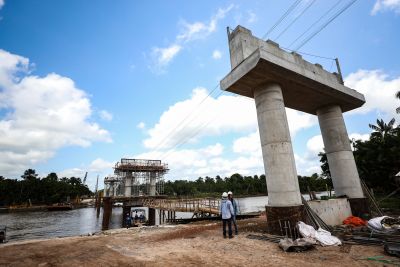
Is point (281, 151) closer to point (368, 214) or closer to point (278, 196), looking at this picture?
point (278, 196)

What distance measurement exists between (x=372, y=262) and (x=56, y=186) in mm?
105825

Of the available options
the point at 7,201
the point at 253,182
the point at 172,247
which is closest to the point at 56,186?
the point at 7,201

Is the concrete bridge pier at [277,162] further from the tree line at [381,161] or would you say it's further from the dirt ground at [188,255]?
the tree line at [381,161]

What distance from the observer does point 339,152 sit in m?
14.1

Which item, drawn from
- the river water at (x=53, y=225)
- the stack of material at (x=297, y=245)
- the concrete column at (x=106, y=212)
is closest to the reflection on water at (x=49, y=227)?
the river water at (x=53, y=225)

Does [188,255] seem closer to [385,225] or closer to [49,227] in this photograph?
[385,225]

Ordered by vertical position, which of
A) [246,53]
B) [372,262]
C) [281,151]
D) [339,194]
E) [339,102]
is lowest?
[372,262]

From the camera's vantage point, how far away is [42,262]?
7148mm

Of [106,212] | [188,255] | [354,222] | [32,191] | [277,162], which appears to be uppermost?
[32,191]

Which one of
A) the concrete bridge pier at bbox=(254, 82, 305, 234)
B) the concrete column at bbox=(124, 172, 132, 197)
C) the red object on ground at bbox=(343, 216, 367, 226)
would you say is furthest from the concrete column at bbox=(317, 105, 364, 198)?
the concrete column at bbox=(124, 172, 132, 197)

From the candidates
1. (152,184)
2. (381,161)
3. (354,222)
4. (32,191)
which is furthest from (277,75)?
(32,191)

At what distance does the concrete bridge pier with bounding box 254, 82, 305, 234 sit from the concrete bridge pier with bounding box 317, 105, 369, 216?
17.5ft

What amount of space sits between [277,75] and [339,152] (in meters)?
7.08

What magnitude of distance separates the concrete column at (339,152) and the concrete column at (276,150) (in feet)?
17.5
